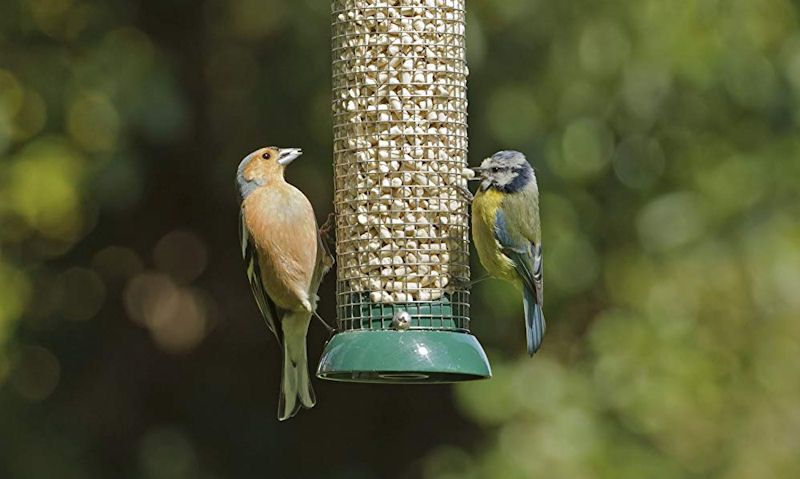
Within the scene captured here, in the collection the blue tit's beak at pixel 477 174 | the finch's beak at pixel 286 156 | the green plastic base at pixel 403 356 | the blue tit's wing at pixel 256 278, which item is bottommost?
the green plastic base at pixel 403 356

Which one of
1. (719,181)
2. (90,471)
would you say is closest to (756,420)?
(719,181)

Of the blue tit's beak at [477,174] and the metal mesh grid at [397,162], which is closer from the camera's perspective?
the metal mesh grid at [397,162]

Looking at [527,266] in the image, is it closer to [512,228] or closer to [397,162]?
[512,228]

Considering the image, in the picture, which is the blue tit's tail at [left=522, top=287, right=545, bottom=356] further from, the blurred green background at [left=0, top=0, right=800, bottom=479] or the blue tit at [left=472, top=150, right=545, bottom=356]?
the blurred green background at [left=0, top=0, right=800, bottom=479]

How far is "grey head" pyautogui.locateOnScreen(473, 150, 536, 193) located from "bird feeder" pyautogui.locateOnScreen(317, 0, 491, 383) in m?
0.21

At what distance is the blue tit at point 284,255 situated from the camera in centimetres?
830

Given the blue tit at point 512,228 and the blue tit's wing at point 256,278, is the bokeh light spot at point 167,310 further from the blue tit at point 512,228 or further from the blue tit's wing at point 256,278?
the blue tit at point 512,228

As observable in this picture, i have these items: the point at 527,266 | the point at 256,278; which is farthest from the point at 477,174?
the point at 256,278

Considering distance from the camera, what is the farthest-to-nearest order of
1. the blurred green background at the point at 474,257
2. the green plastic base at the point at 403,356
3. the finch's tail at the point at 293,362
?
the blurred green background at the point at 474,257
the finch's tail at the point at 293,362
the green plastic base at the point at 403,356

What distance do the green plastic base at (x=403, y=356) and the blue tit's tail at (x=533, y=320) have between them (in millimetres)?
639

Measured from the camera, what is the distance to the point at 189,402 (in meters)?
11.7

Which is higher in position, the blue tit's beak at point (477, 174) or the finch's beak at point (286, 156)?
the finch's beak at point (286, 156)

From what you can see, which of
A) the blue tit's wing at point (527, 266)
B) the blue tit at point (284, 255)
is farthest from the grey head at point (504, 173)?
the blue tit at point (284, 255)

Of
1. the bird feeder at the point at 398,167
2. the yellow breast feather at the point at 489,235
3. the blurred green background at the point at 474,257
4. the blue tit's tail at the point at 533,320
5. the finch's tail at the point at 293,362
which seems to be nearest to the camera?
the bird feeder at the point at 398,167
